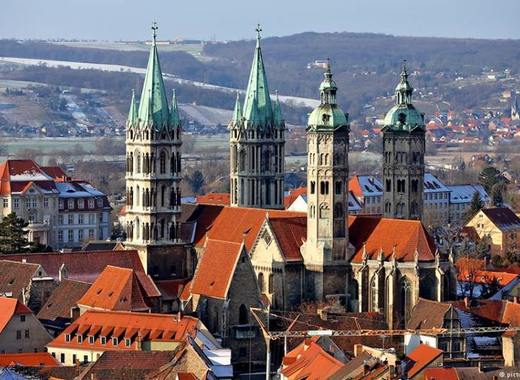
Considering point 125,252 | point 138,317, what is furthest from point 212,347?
point 125,252

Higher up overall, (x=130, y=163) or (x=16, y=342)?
(x=130, y=163)

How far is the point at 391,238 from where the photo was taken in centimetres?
10369

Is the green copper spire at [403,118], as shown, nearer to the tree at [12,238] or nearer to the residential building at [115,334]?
the tree at [12,238]

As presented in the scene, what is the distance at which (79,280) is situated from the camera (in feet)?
347

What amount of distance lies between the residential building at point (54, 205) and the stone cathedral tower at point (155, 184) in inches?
1176

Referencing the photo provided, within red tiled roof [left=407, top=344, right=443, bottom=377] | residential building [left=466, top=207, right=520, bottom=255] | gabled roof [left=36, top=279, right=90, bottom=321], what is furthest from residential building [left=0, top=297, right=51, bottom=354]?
residential building [left=466, top=207, right=520, bottom=255]

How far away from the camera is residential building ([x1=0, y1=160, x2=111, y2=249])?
143 metres

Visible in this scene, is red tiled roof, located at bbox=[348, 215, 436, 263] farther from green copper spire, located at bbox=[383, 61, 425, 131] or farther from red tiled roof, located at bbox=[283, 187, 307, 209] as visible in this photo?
red tiled roof, located at bbox=[283, 187, 307, 209]

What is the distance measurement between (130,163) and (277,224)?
9.53 m

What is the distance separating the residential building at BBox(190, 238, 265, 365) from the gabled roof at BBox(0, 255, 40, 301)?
8823 mm

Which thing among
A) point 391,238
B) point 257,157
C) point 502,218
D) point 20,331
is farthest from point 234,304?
point 502,218

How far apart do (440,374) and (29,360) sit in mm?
19106

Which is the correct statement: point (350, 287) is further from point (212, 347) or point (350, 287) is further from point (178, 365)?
point (178, 365)

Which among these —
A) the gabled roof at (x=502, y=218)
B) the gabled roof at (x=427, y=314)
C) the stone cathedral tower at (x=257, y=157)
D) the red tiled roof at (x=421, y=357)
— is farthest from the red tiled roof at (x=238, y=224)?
the gabled roof at (x=502, y=218)
